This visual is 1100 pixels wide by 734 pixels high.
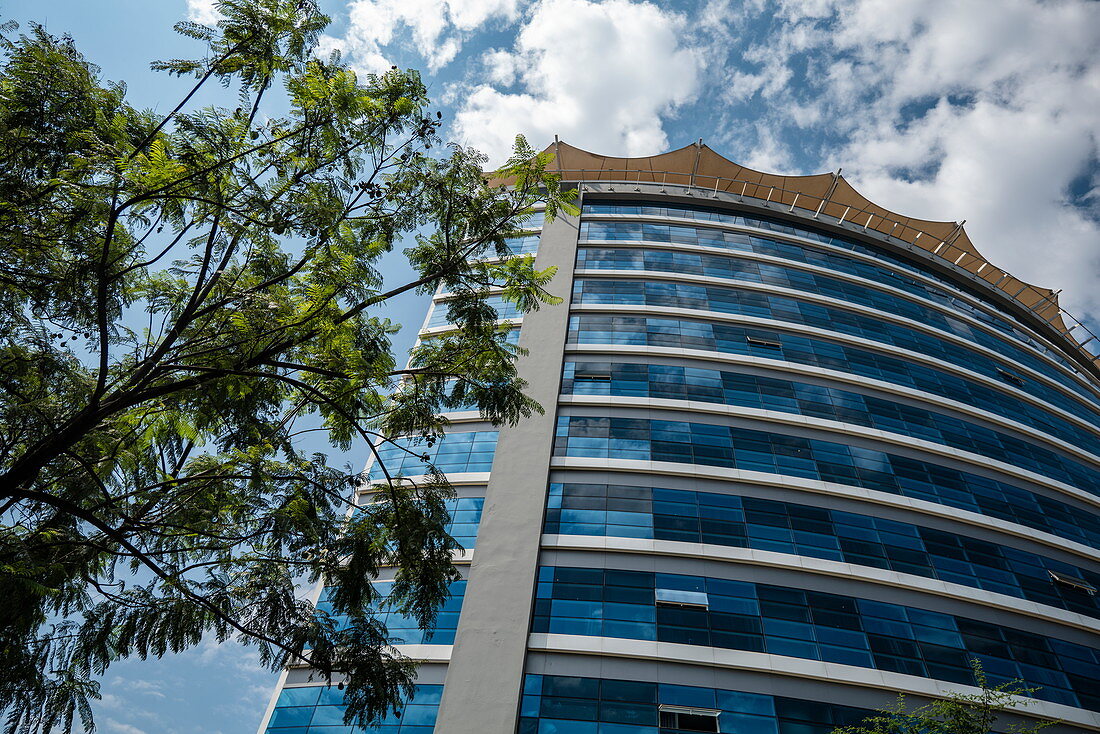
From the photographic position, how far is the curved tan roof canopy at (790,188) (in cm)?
3222

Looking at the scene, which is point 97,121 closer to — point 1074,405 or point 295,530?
point 295,530

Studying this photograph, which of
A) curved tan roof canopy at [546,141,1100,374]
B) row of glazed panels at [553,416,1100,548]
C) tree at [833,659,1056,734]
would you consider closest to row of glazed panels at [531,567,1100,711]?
tree at [833,659,1056,734]

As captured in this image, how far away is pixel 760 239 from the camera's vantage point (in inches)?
1192

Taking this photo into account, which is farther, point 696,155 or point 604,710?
point 696,155

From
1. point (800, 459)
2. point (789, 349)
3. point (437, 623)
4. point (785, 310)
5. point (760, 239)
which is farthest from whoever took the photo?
point (760, 239)

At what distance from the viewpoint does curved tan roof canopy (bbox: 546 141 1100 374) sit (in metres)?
32.2

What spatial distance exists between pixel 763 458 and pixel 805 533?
284 centimetres

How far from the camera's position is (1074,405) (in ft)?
96.5

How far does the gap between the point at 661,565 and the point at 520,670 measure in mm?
5062

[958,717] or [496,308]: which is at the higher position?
[496,308]

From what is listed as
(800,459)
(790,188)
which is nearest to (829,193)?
(790,188)

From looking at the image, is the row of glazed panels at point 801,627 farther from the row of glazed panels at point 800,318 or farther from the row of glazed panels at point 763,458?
the row of glazed panels at point 800,318

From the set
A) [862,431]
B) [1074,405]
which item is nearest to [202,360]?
[862,431]

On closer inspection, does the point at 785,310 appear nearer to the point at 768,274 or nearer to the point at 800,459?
the point at 768,274
